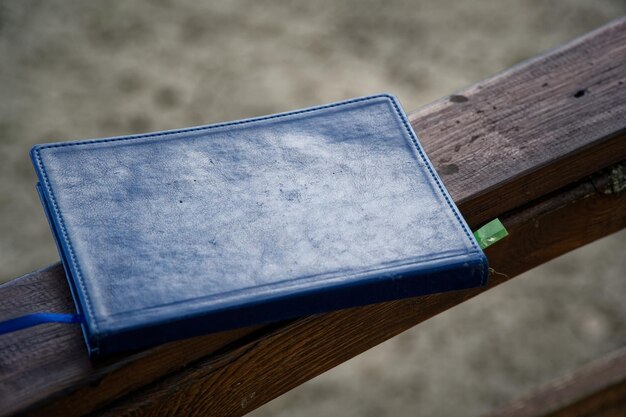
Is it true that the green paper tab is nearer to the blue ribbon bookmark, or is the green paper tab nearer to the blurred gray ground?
the blue ribbon bookmark

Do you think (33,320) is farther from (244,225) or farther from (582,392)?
(582,392)

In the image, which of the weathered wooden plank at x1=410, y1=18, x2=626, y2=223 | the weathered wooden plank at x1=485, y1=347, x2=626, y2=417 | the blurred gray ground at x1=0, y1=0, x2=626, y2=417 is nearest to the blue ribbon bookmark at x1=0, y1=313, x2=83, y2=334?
the weathered wooden plank at x1=410, y1=18, x2=626, y2=223

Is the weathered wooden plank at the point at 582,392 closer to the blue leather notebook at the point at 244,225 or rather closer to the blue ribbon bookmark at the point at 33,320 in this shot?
the blue leather notebook at the point at 244,225

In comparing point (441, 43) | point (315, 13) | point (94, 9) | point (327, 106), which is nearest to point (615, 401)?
point (327, 106)

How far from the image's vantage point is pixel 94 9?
289 centimetres

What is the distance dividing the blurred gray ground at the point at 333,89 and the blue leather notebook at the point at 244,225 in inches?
46.8

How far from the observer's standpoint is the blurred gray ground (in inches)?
80.2

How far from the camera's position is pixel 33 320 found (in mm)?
738

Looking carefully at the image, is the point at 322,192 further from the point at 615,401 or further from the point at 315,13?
the point at 315,13

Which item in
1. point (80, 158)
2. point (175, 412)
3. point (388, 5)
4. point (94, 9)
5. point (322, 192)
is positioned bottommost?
point (175, 412)

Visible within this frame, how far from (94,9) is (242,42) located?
1.65ft

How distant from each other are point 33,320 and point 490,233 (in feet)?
1.44

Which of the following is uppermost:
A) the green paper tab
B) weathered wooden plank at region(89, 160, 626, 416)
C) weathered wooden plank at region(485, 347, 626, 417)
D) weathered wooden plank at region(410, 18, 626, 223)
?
weathered wooden plank at region(410, 18, 626, 223)

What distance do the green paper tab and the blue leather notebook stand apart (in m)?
0.08
